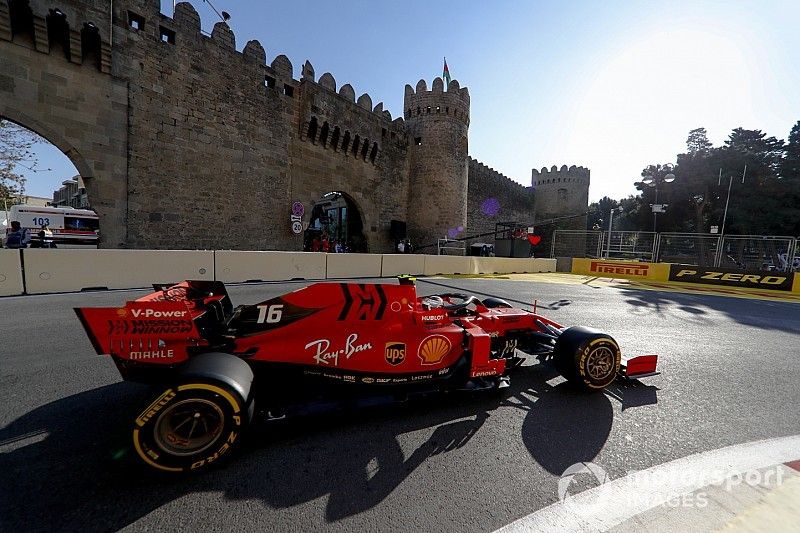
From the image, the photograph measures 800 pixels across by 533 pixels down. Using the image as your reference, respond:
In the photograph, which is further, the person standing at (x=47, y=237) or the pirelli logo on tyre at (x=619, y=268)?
the person standing at (x=47, y=237)

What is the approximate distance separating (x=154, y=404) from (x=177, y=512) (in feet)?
1.72

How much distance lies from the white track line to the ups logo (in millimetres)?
1206

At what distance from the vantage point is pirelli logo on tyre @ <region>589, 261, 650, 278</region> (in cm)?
1487

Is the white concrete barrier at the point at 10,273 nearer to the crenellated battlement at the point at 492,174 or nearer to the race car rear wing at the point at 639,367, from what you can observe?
the race car rear wing at the point at 639,367

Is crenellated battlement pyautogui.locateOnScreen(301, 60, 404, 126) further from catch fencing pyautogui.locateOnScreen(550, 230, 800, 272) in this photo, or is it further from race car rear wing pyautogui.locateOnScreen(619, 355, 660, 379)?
race car rear wing pyautogui.locateOnScreen(619, 355, 660, 379)

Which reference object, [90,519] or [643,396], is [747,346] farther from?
[90,519]

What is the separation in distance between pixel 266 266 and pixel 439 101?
56.1 ft

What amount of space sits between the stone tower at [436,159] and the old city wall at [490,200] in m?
5.88

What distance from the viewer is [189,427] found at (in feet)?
5.93

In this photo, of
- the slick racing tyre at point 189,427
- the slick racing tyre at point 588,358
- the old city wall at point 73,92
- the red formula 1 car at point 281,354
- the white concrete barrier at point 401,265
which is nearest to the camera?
the slick racing tyre at point 189,427

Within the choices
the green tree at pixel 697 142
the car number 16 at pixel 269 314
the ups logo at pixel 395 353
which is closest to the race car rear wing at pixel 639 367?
the ups logo at pixel 395 353

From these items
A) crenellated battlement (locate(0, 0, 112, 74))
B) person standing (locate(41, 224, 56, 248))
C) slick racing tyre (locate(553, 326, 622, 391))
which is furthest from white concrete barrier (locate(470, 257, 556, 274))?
person standing (locate(41, 224, 56, 248))

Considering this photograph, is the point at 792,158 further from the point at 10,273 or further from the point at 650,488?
the point at 10,273

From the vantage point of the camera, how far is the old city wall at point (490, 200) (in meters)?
28.3
